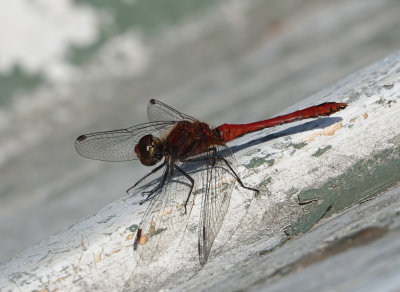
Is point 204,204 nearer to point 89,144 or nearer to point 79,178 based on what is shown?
point 89,144

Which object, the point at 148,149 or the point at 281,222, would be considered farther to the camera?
the point at 148,149

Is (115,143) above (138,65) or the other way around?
the other way around

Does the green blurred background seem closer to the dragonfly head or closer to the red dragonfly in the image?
the red dragonfly

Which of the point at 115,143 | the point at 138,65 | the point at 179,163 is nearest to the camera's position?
the point at 179,163

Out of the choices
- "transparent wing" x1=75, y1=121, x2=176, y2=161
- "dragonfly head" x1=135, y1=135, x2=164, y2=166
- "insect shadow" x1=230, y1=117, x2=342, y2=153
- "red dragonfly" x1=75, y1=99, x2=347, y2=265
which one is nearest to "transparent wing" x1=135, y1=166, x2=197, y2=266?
"red dragonfly" x1=75, y1=99, x2=347, y2=265

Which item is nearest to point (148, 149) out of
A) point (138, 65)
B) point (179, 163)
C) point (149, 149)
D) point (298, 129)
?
point (149, 149)

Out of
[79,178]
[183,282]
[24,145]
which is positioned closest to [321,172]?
[183,282]

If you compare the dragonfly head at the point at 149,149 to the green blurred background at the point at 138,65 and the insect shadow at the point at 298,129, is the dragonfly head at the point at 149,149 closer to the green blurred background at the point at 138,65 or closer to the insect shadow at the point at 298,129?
the insect shadow at the point at 298,129

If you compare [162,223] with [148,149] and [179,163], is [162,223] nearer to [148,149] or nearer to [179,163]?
[179,163]
